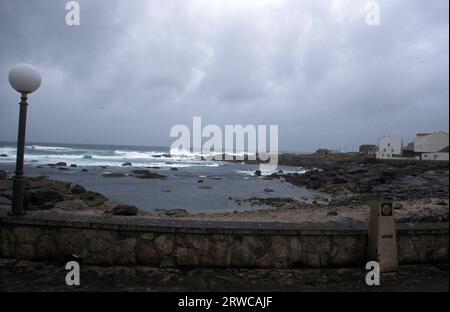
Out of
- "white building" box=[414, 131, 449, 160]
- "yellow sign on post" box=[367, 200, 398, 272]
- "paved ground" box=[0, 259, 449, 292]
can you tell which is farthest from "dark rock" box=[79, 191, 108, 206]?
"yellow sign on post" box=[367, 200, 398, 272]

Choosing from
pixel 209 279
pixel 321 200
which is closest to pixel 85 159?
pixel 321 200

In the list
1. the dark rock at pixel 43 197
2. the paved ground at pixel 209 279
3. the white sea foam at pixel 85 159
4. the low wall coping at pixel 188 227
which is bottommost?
the dark rock at pixel 43 197

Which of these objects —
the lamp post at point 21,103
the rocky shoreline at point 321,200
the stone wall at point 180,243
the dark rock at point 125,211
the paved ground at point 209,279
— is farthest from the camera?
the rocky shoreline at point 321,200

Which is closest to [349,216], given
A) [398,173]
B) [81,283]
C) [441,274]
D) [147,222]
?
[441,274]

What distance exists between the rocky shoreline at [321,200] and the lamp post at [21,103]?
21.7ft

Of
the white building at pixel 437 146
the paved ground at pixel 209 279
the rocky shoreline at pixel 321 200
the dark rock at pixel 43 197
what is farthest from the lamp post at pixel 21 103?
the dark rock at pixel 43 197

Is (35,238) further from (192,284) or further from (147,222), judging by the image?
(192,284)

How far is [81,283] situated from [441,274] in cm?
425

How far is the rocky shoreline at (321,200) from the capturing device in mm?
13375

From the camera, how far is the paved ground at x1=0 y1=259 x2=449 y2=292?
363 cm

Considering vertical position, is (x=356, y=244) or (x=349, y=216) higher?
(x=356, y=244)

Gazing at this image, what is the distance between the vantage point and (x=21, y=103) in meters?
4.63

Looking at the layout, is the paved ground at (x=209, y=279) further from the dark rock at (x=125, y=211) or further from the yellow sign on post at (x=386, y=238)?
the dark rock at (x=125, y=211)
